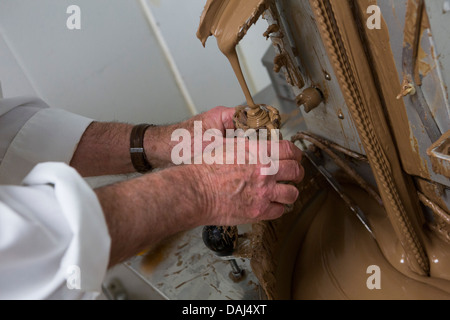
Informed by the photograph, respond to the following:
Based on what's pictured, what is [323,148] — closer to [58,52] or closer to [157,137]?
[157,137]

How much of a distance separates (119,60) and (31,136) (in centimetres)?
76

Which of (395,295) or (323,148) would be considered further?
(323,148)

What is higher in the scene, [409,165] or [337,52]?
[337,52]

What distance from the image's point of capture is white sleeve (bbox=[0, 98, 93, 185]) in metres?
1.05

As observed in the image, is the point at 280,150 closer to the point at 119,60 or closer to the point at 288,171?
the point at 288,171

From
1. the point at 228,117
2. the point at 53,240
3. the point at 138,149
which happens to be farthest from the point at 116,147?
the point at 53,240

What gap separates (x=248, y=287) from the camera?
1.09 metres

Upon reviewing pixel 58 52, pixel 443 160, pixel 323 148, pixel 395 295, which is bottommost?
pixel 395 295

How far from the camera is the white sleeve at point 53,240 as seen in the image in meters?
0.55

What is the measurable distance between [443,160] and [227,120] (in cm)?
56

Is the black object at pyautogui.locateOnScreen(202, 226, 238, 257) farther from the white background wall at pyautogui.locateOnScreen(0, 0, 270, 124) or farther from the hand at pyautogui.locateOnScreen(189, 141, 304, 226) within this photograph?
the white background wall at pyautogui.locateOnScreen(0, 0, 270, 124)

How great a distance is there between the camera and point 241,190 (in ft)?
2.62

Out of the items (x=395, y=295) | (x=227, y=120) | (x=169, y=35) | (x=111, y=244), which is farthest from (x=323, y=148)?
(x=169, y=35)

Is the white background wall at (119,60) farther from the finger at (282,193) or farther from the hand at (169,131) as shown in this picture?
the finger at (282,193)
